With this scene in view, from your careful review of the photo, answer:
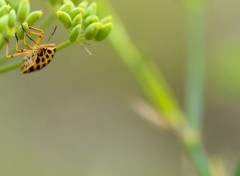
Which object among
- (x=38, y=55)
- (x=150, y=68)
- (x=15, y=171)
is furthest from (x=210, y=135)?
(x=38, y=55)

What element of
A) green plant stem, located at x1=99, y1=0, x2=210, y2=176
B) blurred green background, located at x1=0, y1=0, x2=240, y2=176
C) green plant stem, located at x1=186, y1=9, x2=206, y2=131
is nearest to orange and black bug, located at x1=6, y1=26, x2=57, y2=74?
green plant stem, located at x1=99, y1=0, x2=210, y2=176

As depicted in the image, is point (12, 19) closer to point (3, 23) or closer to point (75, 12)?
point (3, 23)

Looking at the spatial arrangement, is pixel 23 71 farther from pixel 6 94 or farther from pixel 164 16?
pixel 164 16

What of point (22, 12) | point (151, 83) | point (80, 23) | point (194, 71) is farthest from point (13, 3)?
point (194, 71)

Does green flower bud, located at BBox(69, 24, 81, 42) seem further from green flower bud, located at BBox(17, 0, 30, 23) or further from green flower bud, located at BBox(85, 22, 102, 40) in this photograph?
green flower bud, located at BBox(17, 0, 30, 23)

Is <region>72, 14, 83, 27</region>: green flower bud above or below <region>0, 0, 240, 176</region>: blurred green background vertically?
above

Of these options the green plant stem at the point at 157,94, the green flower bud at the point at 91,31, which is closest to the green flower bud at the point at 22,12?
the green flower bud at the point at 91,31
